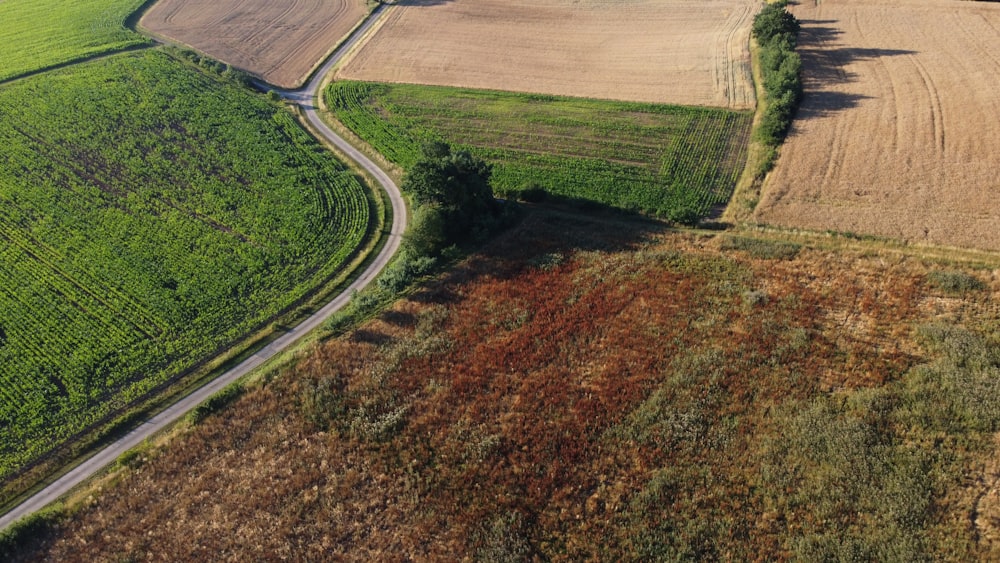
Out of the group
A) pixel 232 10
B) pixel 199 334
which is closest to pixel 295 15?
pixel 232 10

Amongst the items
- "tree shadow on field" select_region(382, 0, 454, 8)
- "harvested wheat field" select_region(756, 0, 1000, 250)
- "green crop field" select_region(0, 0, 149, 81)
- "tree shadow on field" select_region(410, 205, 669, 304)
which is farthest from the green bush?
"green crop field" select_region(0, 0, 149, 81)

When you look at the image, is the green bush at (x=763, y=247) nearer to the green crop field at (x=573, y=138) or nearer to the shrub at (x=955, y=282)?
the green crop field at (x=573, y=138)

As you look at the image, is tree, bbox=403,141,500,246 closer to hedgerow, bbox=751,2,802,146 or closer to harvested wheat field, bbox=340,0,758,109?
harvested wheat field, bbox=340,0,758,109

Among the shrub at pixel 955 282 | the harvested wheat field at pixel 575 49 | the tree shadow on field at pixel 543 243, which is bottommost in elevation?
the shrub at pixel 955 282

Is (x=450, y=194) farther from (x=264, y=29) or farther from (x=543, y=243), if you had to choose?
(x=264, y=29)

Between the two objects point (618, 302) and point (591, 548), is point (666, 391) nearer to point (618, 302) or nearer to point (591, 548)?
point (618, 302)

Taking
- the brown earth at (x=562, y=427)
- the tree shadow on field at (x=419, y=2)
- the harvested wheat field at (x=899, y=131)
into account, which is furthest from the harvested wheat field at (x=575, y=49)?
the brown earth at (x=562, y=427)
